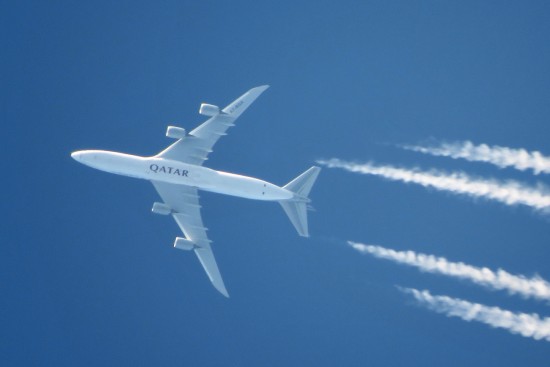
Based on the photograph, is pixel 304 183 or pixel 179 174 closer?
pixel 179 174

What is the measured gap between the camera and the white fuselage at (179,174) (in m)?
45.8

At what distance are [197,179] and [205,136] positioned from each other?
3626 millimetres

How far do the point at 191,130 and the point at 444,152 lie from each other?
20161 millimetres

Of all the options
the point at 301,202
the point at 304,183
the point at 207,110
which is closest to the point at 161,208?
the point at 207,110

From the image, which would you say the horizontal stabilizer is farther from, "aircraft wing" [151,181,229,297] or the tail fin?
"aircraft wing" [151,181,229,297]

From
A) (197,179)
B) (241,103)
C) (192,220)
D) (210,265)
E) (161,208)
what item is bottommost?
(210,265)

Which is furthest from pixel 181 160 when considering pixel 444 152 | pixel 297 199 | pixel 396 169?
pixel 444 152

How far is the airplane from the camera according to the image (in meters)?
46.0

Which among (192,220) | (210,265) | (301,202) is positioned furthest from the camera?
(192,220)

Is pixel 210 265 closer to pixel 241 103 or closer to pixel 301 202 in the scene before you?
pixel 301 202

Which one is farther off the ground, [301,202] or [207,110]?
[207,110]

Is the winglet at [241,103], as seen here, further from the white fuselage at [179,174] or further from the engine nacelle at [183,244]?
the engine nacelle at [183,244]

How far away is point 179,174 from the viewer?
46.5 meters

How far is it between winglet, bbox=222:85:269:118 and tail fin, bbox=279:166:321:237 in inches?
264
